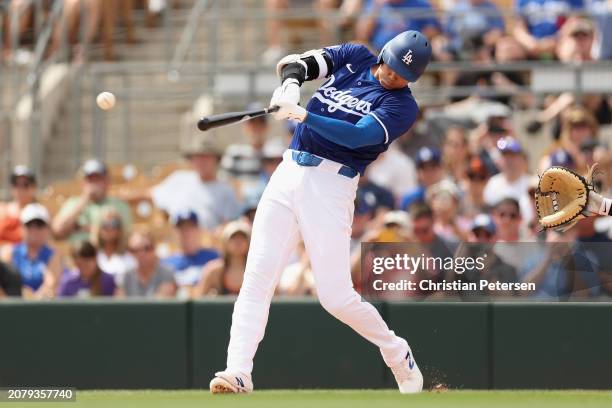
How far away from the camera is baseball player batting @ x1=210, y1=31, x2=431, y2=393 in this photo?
7.14 metres

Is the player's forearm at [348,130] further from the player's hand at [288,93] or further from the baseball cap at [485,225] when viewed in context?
the baseball cap at [485,225]

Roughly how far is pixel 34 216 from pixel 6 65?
4.14 meters

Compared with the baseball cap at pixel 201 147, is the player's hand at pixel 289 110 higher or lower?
higher

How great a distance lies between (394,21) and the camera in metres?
13.3

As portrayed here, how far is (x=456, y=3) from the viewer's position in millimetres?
14219

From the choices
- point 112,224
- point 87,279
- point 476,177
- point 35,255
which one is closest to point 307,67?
point 87,279

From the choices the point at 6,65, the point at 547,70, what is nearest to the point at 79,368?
the point at 547,70

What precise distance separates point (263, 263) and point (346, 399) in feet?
2.87

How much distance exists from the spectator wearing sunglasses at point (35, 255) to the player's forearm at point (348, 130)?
4.32m

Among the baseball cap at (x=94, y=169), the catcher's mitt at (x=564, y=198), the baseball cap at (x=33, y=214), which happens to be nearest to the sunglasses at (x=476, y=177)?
the baseball cap at (x=94, y=169)

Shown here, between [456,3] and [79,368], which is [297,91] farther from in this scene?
[456,3]

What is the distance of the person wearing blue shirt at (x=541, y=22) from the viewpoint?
514 inches

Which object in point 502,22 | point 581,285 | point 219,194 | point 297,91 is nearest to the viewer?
point 297,91

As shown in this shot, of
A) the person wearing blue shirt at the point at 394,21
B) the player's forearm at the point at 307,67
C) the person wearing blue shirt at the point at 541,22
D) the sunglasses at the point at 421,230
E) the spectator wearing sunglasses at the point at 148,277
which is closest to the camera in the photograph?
the player's forearm at the point at 307,67
